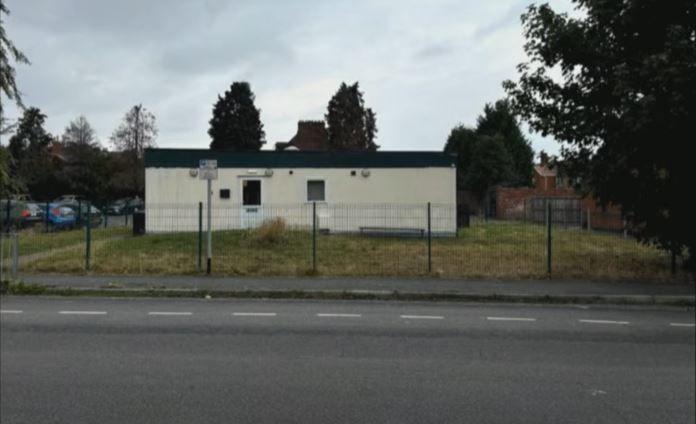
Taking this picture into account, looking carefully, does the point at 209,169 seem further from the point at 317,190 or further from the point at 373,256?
the point at 317,190

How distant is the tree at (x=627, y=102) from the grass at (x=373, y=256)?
5.64ft

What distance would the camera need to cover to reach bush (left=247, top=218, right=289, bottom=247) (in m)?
18.0

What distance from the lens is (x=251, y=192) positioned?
23734 millimetres

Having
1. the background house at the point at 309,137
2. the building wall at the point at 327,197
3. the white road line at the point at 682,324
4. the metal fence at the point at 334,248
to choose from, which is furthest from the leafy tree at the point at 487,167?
the white road line at the point at 682,324

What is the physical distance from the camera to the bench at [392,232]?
71.1 feet

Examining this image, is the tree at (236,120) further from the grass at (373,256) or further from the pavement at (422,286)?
the pavement at (422,286)

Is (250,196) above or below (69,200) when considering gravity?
below

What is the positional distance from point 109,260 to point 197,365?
997 cm

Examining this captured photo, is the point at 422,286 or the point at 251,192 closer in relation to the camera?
the point at 422,286

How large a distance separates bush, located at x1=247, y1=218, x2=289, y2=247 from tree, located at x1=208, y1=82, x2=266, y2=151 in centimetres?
4936

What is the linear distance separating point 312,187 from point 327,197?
750 millimetres

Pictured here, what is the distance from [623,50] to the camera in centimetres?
1254

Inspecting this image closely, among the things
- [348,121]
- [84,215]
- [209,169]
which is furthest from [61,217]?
[348,121]

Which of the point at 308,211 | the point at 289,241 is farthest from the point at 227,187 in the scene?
the point at 289,241
